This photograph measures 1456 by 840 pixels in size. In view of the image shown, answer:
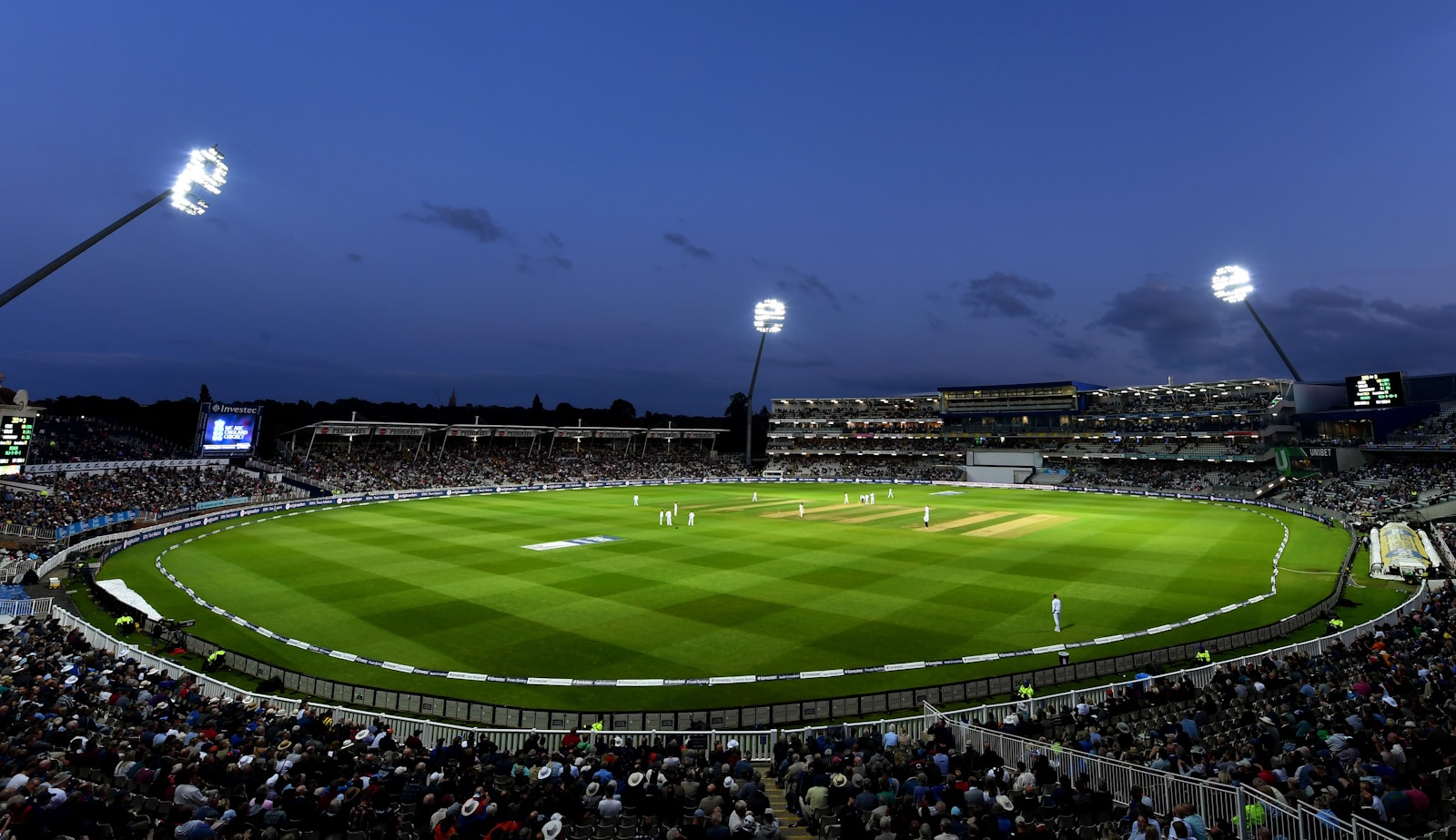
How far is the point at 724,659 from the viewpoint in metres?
19.2

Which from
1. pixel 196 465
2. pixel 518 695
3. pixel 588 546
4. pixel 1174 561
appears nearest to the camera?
pixel 518 695

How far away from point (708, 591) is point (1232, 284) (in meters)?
56.5

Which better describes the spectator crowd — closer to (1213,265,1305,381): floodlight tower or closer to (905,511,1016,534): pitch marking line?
(905,511,1016,534): pitch marking line

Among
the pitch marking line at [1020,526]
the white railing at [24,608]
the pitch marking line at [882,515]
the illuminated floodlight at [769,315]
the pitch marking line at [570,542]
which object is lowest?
the white railing at [24,608]

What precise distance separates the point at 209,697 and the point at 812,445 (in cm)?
10488

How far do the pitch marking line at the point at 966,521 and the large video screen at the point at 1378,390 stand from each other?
3637cm

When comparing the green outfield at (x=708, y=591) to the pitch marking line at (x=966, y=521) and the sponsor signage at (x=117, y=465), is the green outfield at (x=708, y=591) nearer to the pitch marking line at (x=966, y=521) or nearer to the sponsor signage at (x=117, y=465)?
the pitch marking line at (x=966, y=521)

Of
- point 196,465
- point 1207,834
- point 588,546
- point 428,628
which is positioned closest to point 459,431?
point 196,465

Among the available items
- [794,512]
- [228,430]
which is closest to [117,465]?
[228,430]

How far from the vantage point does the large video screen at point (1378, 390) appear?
59.9m

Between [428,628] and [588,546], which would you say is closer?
[428,628]

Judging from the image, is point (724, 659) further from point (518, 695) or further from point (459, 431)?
point (459, 431)

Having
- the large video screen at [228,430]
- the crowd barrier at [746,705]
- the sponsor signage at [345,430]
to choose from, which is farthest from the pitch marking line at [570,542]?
the sponsor signage at [345,430]

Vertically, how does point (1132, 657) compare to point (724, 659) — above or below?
above
